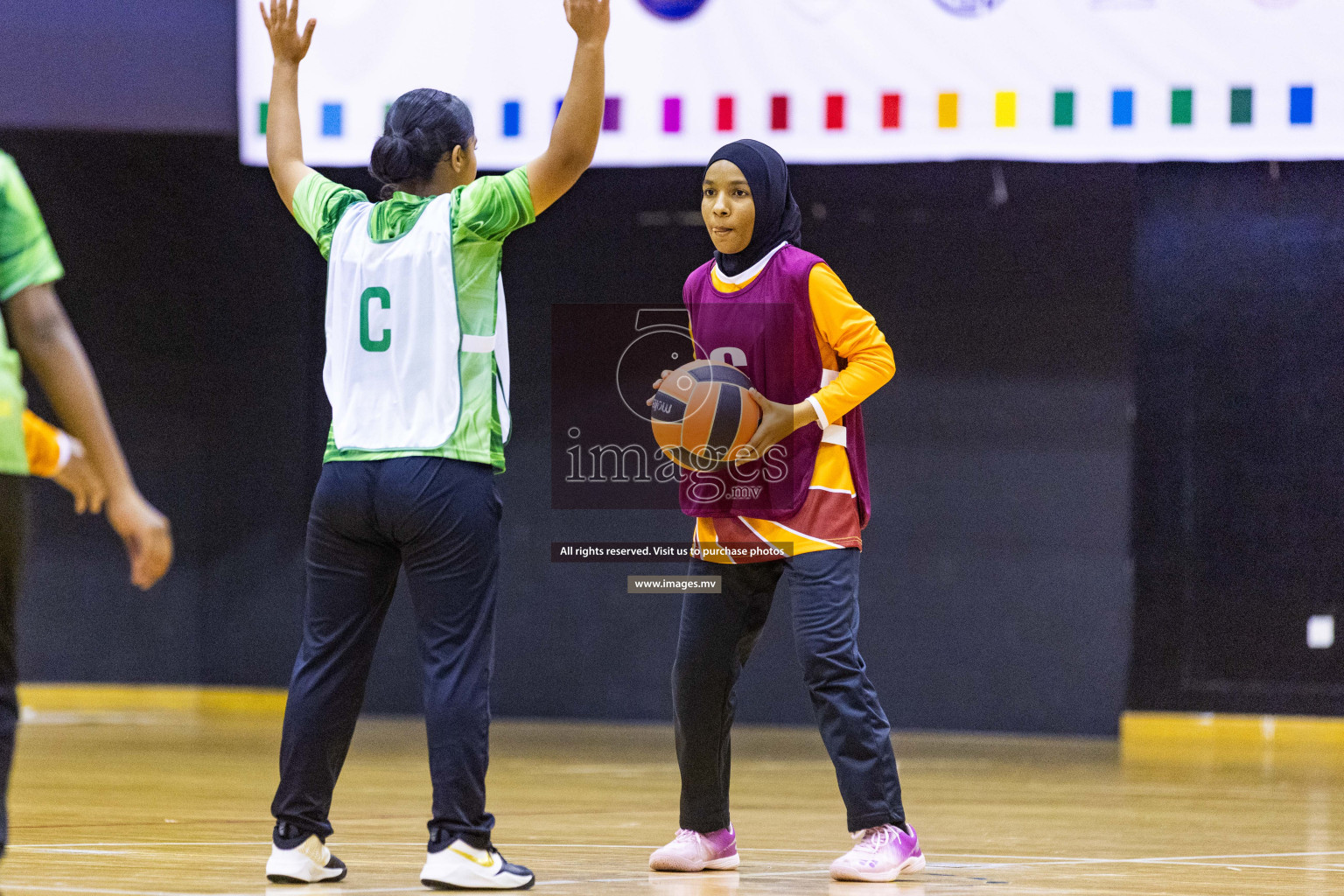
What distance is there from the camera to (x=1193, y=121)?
18.7 ft

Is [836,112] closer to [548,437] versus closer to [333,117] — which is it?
[333,117]

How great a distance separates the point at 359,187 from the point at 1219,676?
13.8 feet

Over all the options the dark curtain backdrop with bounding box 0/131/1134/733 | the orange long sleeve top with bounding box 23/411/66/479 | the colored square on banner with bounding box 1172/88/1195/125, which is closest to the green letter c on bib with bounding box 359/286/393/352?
the orange long sleeve top with bounding box 23/411/66/479

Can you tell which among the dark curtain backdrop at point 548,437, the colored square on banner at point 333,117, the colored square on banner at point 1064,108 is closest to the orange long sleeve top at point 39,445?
the colored square on banner at point 333,117

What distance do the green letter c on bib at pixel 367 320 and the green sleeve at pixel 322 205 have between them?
145mm

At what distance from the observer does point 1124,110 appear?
5770 millimetres

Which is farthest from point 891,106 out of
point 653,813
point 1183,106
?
point 653,813

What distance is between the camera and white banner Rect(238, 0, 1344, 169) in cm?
566

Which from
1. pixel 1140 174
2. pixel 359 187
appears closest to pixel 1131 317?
pixel 1140 174

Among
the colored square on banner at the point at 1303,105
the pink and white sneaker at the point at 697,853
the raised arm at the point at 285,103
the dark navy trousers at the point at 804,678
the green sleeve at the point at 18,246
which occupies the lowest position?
the pink and white sneaker at the point at 697,853

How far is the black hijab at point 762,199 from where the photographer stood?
309 centimetres

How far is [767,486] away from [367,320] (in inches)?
33.5

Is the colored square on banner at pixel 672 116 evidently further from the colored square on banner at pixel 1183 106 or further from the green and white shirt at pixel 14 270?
the green and white shirt at pixel 14 270

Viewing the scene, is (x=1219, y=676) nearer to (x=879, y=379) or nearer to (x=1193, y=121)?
(x=1193, y=121)
